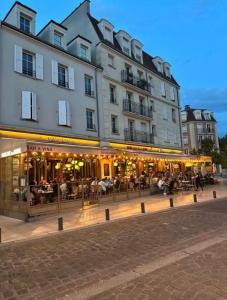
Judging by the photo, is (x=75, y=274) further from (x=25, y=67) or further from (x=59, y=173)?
(x=25, y=67)

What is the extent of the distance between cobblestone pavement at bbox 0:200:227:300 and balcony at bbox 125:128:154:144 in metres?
14.5

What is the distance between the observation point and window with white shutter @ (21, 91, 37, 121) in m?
15.2

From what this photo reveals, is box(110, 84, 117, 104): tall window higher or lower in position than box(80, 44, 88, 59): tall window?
lower

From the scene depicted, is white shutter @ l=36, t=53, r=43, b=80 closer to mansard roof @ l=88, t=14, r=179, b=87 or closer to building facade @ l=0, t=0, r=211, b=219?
building facade @ l=0, t=0, r=211, b=219

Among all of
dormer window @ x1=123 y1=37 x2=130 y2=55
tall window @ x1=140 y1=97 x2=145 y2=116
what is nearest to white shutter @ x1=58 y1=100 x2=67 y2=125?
tall window @ x1=140 y1=97 x2=145 y2=116

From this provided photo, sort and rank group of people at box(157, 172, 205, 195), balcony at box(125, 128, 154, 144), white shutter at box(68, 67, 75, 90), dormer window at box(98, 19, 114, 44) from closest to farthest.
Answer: white shutter at box(68, 67, 75, 90), group of people at box(157, 172, 205, 195), dormer window at box(98, 19, 114, 44), balcony at box(125, 128, 154, 144)

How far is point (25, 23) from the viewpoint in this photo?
54.6ft

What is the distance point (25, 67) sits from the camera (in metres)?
16.0

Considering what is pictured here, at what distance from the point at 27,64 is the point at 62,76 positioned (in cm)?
271

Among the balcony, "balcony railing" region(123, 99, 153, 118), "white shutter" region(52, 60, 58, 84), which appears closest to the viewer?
"white shutter" region(52, 60, 58, 84)

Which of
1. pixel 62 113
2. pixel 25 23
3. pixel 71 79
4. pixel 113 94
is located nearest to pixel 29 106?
pixel 62 113

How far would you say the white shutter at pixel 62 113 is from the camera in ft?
56.3

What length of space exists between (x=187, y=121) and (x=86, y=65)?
142 ft

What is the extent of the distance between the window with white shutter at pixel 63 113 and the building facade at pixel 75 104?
0.07 meters
